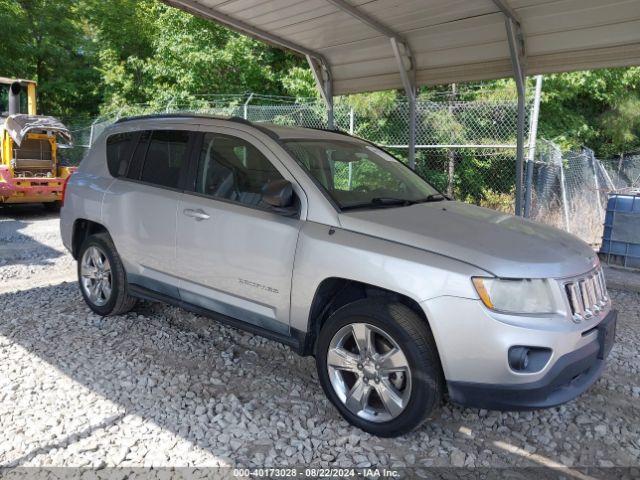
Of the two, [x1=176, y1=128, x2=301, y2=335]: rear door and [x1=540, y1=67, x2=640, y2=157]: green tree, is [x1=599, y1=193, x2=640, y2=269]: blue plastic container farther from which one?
[x1=540, y1=67, x2=640, y2=157]: green tree

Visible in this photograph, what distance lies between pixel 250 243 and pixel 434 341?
4.76ft

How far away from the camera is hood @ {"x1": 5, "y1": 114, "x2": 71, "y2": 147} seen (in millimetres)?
11281

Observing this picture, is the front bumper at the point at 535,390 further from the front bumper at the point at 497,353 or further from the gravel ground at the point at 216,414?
the gravel ground at the point at 216,414

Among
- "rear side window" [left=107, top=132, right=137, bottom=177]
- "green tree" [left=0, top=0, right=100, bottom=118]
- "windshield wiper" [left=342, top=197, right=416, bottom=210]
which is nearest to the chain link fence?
"rear side window" [left=107, top=132, right=137, bottom=177]

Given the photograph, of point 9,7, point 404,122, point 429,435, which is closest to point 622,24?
point 429,435

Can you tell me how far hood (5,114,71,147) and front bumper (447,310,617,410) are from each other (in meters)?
11.4

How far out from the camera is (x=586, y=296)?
Result: 3121 millimetres

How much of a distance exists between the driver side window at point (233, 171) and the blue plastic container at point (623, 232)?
18.8 ft

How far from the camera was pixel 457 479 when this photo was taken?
2879 millimetres

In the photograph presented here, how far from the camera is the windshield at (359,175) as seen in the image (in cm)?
382

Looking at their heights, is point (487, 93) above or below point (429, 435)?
above

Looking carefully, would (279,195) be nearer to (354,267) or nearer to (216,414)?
(354,267)

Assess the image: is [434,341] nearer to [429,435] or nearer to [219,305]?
[429,435]

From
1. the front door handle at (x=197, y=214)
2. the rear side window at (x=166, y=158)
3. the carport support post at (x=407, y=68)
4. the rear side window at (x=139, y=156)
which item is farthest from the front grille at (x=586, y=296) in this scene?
the carport support post at (x=407, y=68)
